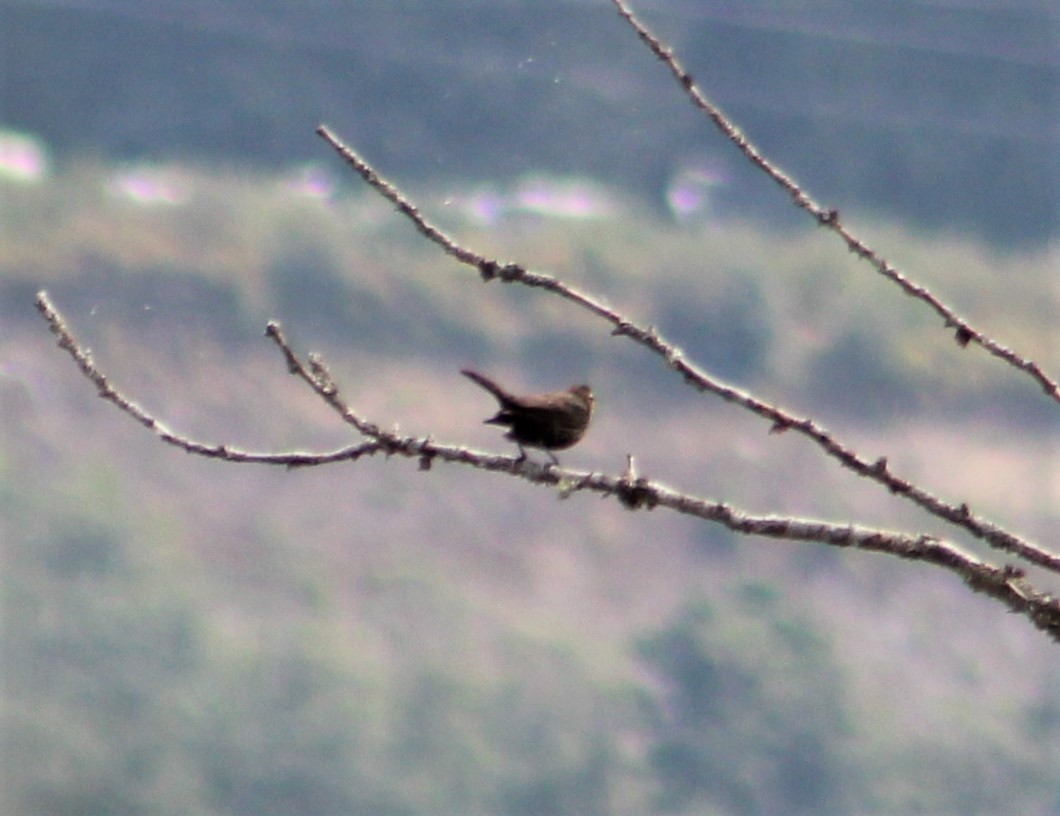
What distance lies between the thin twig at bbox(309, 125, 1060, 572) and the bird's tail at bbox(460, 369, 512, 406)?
66.9 inches

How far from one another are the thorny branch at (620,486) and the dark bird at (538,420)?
84.0 inches

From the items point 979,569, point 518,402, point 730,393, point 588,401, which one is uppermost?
point 588,401

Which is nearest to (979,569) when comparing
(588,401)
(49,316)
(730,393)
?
(730,393)

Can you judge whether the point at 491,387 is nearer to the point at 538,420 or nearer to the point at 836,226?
the point at 538,420

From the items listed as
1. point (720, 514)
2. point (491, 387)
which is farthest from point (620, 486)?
point (491, 387)

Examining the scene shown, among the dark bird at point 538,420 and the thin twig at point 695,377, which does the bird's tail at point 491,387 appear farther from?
the thin twig at point 695,377

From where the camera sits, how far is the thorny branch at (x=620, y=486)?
314 cm

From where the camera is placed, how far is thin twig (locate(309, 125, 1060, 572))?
3.07 metres

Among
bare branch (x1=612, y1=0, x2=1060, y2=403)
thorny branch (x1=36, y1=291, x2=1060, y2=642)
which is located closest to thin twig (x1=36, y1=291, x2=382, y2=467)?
thorny branch (x1=36, y1=291, x2=1060, y2=642)

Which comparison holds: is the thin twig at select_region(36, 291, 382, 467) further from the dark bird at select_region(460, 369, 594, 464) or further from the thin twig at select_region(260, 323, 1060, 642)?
the dark bird at select_region(460, 369, 594, 464)

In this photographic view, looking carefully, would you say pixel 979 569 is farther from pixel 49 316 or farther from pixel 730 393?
pixel 49 316

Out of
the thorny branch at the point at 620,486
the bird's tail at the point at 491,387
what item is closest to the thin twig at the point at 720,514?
the thorny branch at the point at 620,486

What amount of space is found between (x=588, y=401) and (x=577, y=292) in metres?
3.63

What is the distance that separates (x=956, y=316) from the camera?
10.6 feet
